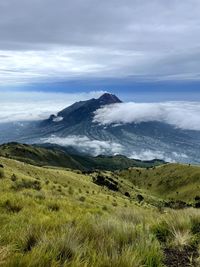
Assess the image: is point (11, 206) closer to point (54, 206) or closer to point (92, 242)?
point (54, 206)

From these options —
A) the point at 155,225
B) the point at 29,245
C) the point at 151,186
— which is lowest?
the point at 151,186

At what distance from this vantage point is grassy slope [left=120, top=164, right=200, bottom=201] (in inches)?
4818

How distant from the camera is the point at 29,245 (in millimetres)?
8461

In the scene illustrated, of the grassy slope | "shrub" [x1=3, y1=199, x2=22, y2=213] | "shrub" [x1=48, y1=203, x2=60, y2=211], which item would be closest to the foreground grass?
"shrub" [x1=3, y1=199, x2=22, y2=213]

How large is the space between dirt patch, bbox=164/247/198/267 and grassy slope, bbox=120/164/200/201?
344 ft

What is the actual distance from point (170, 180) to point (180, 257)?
12767 centimetres

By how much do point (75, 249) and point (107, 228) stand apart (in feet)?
8.15

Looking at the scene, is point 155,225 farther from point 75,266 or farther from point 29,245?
point 75,266

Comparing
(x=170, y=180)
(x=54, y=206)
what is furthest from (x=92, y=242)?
(x=170, y=180)

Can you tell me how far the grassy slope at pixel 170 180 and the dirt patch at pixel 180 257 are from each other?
105 meters

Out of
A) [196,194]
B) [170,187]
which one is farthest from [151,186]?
[196,194]

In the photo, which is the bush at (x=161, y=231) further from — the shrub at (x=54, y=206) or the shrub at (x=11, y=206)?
the shrub at (x=54, y=206)

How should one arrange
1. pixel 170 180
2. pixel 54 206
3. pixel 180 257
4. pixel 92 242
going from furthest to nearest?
pixel 170 180 → pixel 54 206 → pixel 180 257 → pixel 92 242

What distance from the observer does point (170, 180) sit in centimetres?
13575
